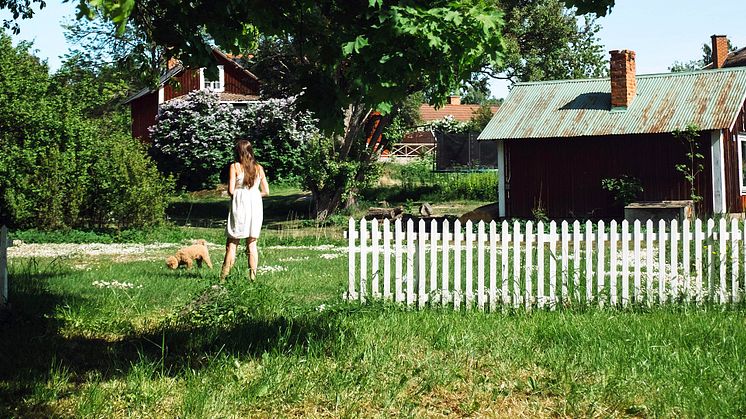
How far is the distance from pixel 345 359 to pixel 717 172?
19041 millimetres

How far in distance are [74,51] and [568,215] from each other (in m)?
38.1

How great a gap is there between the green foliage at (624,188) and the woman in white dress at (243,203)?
15.5 meters

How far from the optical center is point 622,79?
24453 millimetres

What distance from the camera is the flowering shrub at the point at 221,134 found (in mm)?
35250

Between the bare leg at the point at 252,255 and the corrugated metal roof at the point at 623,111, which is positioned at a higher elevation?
the corrugated metal roof at the point at 623,111

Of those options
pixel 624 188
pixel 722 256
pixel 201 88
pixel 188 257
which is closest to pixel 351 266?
pixel 722 256

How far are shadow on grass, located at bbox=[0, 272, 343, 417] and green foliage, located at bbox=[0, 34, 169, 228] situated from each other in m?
12.7

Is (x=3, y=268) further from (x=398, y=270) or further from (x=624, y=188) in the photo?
(x=624, y=188)

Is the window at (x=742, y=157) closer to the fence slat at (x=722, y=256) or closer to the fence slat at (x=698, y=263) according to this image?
the fence slat at (x=722, y=256)

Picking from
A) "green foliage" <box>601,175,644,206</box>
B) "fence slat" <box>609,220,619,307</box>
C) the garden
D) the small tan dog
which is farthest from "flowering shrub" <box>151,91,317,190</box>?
"fence slat" <box>609,220,619,307</box>

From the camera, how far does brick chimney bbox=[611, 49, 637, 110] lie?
2428 centimetres

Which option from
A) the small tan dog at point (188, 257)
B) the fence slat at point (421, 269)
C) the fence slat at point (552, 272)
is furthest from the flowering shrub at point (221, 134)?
the fence slat at point (552, 272)

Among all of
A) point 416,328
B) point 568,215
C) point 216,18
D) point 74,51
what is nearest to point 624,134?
point 568,215

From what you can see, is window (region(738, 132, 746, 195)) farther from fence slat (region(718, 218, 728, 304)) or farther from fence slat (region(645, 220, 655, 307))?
fence slat (region(645, 220, 655, 307))
